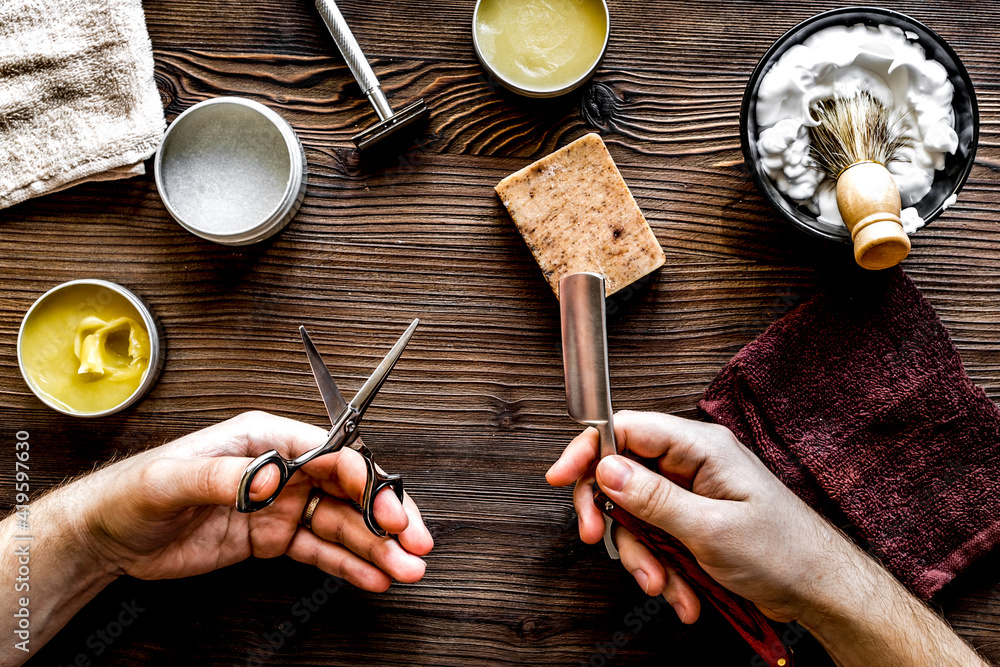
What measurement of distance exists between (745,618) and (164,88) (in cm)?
118

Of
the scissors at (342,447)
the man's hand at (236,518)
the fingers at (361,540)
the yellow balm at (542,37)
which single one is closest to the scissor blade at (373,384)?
the scissors at (342,447)

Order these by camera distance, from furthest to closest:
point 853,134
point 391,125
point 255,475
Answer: point 391,125 < point 853,134 < point 255,475

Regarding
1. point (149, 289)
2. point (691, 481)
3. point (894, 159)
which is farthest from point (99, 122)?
point (894, 159)

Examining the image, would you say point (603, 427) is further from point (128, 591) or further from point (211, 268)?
point (128, 591)

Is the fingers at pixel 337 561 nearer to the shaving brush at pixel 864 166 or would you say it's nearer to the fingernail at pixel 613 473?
the fingernail at pixel 613 473

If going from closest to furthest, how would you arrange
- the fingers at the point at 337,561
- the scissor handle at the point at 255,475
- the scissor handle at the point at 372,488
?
1. the scissor handle at the point at 255,475
2. the scissor handle at the point at 372,488
3. the fingers at the point at 337,561

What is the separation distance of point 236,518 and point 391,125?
636 mm

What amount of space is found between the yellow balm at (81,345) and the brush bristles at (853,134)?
3.36 feet

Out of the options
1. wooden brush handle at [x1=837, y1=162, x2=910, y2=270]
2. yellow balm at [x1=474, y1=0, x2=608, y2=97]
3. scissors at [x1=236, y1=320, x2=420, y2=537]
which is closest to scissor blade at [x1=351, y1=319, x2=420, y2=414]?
scissors at [x1=236, y1=320, x2=420, y2=537]

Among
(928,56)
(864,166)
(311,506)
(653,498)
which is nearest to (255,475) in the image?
(311,506)

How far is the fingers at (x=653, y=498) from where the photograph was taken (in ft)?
2.63

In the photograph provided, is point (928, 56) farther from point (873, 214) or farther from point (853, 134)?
point (873, 214)

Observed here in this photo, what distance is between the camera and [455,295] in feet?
3.35

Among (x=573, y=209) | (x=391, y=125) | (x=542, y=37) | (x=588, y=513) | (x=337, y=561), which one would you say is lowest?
(x=337, y=561)
